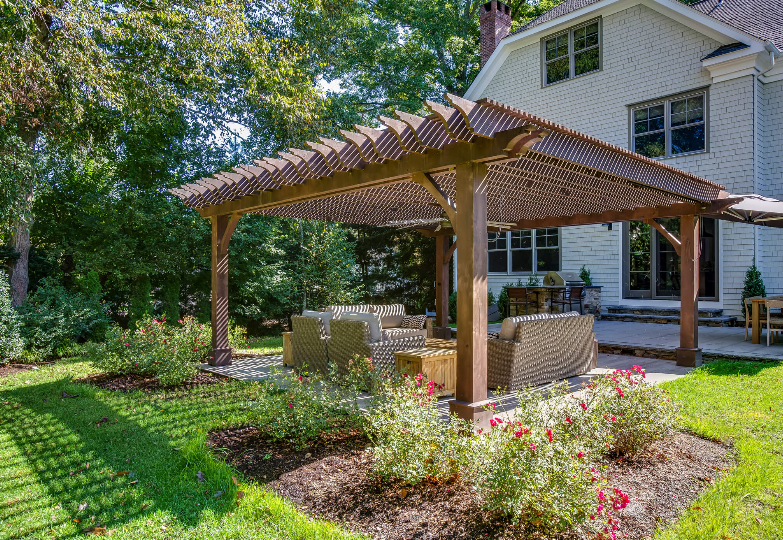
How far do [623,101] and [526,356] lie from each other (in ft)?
29.2

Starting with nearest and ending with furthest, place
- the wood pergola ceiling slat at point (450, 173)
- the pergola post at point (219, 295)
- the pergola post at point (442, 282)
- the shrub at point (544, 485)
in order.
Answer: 1. the shrub at point (544, 485)
2. the wood pergola ceiling slat at point (450, 173)
3. the pergola post at point (219, 295)
4. the pergola post at point (442, 282)

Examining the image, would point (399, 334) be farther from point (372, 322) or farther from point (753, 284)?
point (753, 284)

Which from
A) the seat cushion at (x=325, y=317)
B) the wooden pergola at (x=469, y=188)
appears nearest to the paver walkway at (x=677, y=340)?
the wooden pergola at (x=469, y=188)

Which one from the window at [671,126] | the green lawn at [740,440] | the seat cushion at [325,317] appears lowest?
the green lawn at [740,440]

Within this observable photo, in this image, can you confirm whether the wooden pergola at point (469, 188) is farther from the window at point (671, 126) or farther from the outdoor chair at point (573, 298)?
the window at point (671, 126)

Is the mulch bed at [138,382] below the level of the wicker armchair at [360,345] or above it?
below

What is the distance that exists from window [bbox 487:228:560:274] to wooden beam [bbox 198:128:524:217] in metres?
8.07

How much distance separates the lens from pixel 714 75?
10383mm

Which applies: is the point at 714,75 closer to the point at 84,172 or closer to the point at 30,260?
the point at 84,172

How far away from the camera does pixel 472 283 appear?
406 centimetres

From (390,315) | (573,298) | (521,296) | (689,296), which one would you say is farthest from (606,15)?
(390,315)

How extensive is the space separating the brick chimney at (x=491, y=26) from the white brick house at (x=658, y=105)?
8.8 inches

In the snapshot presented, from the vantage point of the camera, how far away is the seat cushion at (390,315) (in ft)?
27.2

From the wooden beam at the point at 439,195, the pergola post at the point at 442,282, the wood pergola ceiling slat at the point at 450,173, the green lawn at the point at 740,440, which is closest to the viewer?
the green lawn at the point at 740,440
